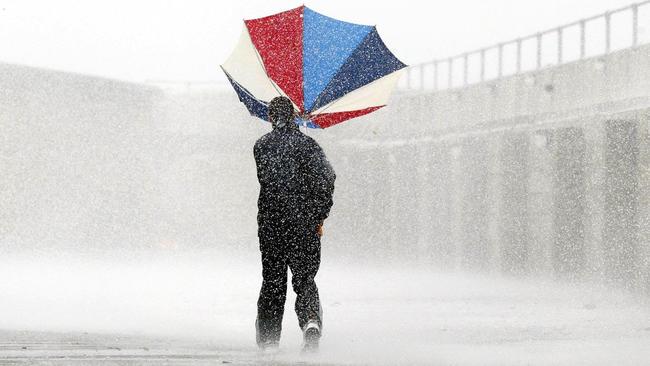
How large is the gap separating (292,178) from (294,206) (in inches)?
6.0

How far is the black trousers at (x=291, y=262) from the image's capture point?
24.0 feet

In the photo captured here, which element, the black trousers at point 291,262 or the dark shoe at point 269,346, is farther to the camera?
the dark shoe at point 269,346

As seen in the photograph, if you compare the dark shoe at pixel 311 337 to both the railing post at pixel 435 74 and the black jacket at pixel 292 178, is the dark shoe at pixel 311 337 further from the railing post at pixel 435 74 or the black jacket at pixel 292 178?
the railing post at pixel 435 74

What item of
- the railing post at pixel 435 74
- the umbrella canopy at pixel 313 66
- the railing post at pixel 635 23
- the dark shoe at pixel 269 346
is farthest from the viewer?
the railing post at pixel 435 74

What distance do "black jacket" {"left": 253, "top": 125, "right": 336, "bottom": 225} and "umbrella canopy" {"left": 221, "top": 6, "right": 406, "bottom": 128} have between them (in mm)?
348

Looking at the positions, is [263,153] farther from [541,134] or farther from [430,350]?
[541,134]

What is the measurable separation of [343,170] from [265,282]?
2301 centimetres

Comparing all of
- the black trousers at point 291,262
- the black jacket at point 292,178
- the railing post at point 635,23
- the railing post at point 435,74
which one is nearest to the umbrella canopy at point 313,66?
the black jacket at point 292,178

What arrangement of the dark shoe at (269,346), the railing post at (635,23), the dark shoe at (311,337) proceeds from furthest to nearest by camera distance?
the railing post at (635,23), the dark shoe at (269,346), the dark shoe at (311,337)

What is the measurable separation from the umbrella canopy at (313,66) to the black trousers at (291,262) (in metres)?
0.70

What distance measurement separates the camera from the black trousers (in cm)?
732

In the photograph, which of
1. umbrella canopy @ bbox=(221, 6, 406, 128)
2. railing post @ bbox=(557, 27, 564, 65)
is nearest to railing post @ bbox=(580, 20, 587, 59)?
railing post @ bbox=(557, 27, 564, 65)

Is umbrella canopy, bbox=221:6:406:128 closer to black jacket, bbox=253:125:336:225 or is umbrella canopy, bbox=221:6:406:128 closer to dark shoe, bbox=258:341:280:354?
black jacket, bbox=253:125:336:225

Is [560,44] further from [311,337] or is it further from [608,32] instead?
[311,337]
